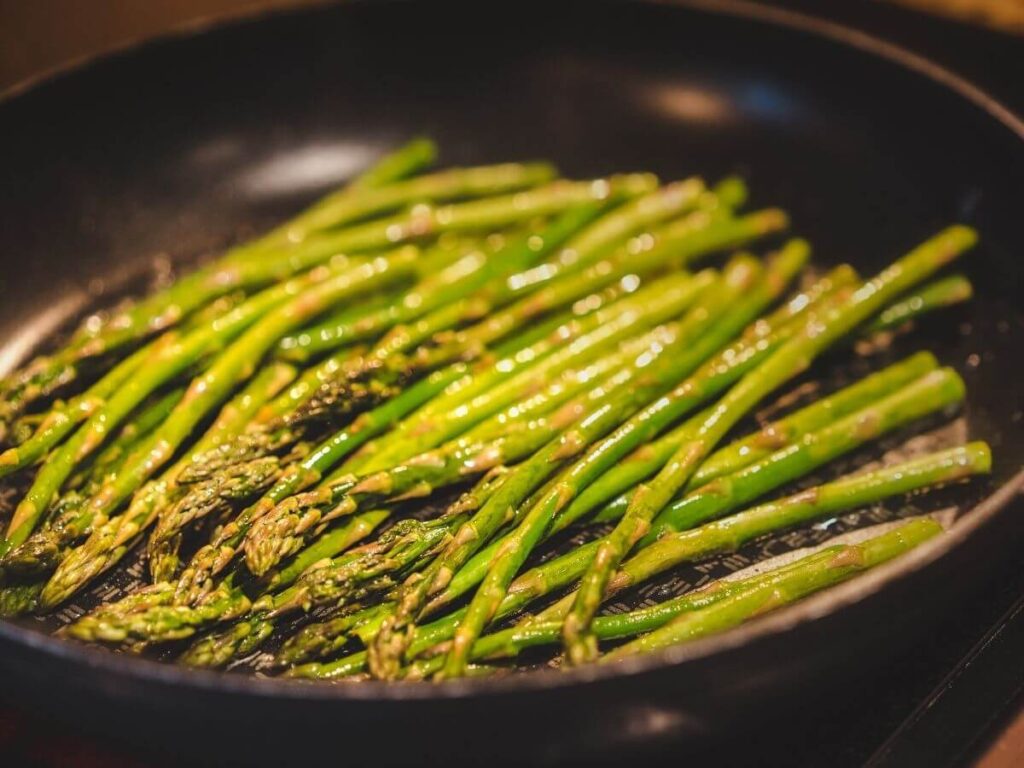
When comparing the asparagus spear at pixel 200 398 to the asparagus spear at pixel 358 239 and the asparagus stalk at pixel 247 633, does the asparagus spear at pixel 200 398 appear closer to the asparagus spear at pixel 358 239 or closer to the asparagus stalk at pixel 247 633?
the asparagus spear at pixel 358 239

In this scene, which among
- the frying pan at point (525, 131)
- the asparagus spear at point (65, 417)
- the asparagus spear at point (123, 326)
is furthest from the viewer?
the frying pan at point (525, 131)

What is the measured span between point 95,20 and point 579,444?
2496mm

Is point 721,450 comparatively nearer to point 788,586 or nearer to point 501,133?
point 788,586

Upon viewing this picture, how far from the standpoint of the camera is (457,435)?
2166 mm

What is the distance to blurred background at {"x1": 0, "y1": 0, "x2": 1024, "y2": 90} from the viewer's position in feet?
10.5

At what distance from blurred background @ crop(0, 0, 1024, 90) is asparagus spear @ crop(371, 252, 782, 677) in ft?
4.59

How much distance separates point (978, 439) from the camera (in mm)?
2250

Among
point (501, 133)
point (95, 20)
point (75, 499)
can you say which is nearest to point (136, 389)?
point (75, 499)

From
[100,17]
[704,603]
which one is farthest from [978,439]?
[100,17]

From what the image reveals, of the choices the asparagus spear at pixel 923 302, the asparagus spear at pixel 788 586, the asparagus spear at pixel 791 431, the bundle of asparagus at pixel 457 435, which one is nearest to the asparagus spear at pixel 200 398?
the bundle of asparagus at pixel 457 435

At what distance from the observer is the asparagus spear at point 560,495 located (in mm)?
1729

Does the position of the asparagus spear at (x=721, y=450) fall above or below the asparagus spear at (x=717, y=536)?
above

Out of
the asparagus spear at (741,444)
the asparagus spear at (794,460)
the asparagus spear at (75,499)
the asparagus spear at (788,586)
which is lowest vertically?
the asparagus spear at (788,586)

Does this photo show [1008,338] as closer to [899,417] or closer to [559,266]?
[899,417]
